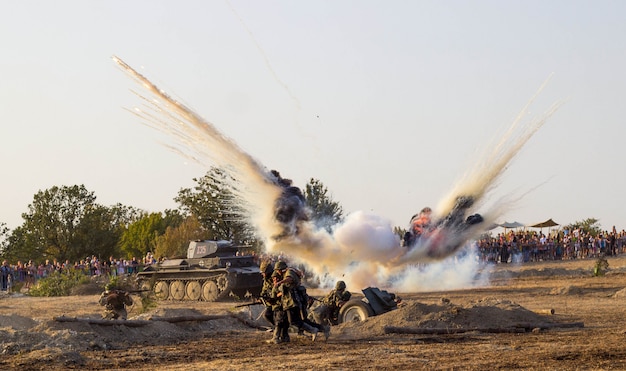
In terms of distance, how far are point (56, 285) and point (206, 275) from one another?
34.3 feet

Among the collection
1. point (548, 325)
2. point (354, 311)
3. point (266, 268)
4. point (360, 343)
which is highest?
point (266, 268)

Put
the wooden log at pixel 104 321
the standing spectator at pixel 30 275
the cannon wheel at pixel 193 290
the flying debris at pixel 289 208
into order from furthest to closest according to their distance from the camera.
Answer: the standing spectator at pixel 30 275
the cannon wheel at pixel 193 290
the flying debris at pixel 289 208
the wooden log at pixel 104 321

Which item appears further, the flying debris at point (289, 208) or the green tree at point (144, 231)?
Answer: the green tree at point (144, 231)

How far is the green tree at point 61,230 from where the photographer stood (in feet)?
210

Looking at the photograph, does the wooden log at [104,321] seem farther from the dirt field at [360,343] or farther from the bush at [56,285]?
the bush at [56,285]

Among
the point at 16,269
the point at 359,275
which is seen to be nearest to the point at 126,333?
the point at 359,275

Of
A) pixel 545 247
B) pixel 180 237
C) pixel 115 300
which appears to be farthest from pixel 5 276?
pixel 545 247

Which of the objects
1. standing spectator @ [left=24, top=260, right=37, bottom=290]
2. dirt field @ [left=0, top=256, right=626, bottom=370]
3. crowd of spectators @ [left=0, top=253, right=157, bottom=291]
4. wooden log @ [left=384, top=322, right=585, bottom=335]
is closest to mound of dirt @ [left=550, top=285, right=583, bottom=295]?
dirt field @ [left=0, top=256, right=626, bottom=370]

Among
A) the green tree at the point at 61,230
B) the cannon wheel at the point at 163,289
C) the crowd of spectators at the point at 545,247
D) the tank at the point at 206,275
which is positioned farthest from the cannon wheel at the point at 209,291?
the green tree at the point at 61,230

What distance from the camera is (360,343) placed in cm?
1727

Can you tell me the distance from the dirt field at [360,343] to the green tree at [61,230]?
4244 centimetres

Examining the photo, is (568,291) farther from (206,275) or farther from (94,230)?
(94,230)

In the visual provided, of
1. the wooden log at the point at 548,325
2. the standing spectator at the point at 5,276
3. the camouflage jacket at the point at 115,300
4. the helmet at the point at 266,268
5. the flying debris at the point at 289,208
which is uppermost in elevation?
the flying debris at the point at 289,208

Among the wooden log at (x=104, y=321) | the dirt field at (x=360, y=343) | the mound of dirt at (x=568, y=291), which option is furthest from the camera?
the mound of dirt at (x=568, y=291)
